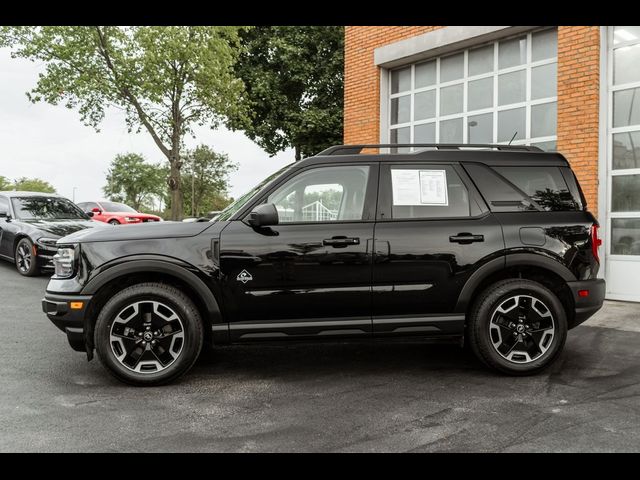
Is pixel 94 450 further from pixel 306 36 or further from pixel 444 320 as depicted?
pixel 306 36

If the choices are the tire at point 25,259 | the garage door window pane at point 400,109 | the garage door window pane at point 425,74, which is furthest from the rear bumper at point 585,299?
the tire at point 25,259

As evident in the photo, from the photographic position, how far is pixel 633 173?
27.7 feet

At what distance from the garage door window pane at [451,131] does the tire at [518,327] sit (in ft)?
20.6

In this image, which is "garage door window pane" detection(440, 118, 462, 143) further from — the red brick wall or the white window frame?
the red brick wall

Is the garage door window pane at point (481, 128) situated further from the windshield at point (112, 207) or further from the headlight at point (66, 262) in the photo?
the windshield at point (112, 207)

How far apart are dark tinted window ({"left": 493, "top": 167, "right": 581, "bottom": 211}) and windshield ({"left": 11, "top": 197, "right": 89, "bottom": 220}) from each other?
944 cm

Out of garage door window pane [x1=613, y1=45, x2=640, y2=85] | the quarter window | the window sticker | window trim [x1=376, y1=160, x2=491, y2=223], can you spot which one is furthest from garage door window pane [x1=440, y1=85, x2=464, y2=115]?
the window sticker

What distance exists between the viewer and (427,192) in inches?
189

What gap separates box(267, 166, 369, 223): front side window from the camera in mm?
4676

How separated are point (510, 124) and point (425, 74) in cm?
223

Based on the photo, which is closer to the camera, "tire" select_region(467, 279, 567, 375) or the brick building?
"tire" select_region(467, 279, 567, 375)

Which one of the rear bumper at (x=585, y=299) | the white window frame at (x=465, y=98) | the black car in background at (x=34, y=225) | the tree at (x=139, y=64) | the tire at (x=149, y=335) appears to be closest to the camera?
the tire at (x=149, y=335)

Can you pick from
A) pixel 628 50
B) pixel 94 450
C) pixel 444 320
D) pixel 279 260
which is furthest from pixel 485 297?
pixel 628 50

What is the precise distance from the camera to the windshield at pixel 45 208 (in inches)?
455
